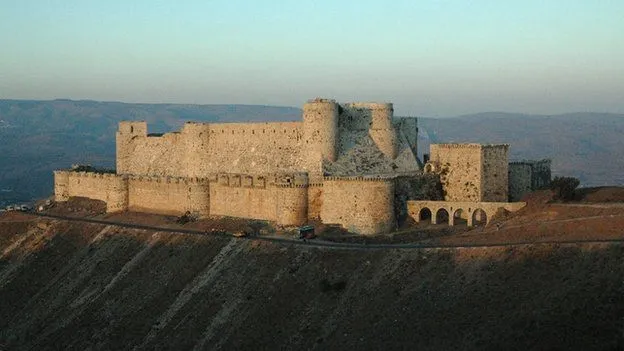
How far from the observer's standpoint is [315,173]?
67000 millimetres

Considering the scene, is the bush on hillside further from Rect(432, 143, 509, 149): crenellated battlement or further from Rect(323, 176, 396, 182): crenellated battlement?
Rect(323, 176, 396, 182): crenellated battlement

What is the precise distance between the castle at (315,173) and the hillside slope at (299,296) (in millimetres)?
5722

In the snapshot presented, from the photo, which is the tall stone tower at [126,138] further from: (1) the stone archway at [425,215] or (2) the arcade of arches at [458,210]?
(2) the arcade of arches at [458,210]

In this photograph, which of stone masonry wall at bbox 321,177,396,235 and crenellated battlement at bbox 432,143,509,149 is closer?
stone masonry wall at bbox 321,177,396,235

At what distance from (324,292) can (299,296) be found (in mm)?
1478

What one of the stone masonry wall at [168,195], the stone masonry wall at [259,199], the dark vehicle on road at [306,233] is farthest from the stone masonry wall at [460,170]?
the stone masonry wall at [168,195]

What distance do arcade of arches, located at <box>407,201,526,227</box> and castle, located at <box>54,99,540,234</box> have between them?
0.30 meters

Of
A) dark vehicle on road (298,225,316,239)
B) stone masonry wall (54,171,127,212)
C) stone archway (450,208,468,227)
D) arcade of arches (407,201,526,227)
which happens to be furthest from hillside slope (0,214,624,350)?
stone archway (450,208,468,227)

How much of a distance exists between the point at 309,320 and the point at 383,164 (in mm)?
22030

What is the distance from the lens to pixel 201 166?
77688 mm

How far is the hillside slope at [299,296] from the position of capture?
4238cm

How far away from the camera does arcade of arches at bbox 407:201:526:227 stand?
62.0 meters

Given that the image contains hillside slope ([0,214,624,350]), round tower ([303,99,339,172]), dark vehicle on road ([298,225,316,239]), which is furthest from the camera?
round tower ([303,99,339,172])

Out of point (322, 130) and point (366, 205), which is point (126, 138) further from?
point (366, 205)
